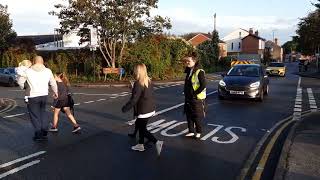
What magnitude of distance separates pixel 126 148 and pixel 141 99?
1.00 metres

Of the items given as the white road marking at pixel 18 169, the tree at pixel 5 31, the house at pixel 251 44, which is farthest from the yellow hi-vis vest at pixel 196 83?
the house at pixel 251 44

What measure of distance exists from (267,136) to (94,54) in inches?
1055

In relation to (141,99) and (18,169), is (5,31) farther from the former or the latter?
(18,169)

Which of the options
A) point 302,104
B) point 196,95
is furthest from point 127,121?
point 302,104

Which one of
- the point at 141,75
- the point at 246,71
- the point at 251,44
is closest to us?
the point at 141,75

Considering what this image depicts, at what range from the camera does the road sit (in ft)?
23.4

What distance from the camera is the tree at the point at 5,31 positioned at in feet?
149

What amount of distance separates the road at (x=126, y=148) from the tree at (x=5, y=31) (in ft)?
106

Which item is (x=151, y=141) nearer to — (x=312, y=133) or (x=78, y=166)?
(x=78, y=166)

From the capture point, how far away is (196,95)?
1005 centimetres

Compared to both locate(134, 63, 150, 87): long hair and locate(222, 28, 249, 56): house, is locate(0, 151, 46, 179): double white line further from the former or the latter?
locate(222, 28, 249, 56): house

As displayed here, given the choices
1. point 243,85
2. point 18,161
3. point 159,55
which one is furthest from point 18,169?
point 159,55

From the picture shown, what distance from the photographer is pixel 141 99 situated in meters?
8.67

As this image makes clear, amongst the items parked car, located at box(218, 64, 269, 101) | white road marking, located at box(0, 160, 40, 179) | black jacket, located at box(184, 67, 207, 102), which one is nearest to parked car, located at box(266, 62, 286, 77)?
parked car, located at box(218, 64, 269, 101)
